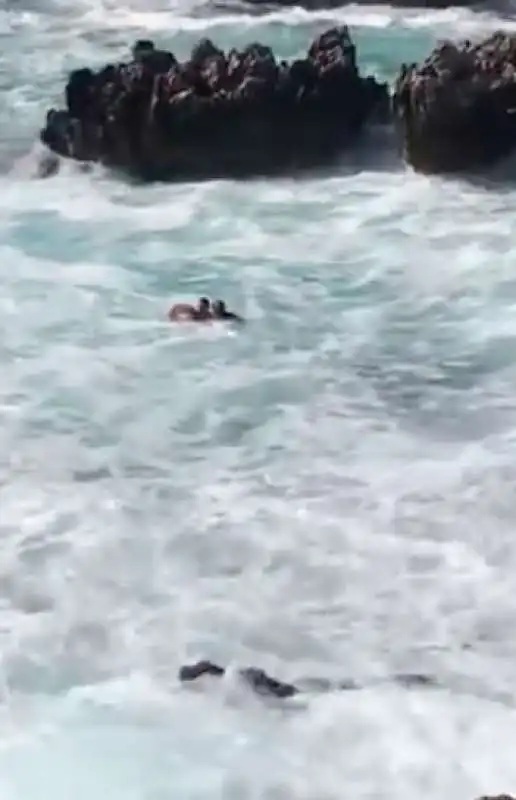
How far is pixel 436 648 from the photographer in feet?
19.4

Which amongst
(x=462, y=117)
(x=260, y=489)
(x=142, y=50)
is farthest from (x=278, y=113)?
(x=260, y=489)

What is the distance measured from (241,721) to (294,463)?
91.6 inches

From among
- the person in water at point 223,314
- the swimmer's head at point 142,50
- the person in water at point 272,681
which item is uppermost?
the swimmer's head at point 142,50

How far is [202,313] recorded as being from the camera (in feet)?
32.1

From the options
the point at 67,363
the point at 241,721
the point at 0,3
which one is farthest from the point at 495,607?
the point at 0,3

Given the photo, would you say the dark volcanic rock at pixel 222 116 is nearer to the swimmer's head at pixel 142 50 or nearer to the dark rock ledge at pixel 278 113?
the dark rock ledge at pixel 278 113

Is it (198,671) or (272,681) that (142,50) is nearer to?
(198,671)

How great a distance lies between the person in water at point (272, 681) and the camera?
5.66m

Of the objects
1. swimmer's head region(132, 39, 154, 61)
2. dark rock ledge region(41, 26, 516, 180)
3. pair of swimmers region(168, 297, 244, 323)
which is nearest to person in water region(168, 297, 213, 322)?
pair of swimmers region(168, 297, 244, 323)

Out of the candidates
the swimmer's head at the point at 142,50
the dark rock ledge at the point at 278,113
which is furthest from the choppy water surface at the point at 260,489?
the swimmer's head at the point at 142,50

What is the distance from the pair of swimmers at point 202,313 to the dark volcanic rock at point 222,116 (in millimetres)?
3850

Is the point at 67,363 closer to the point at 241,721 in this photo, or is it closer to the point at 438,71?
the point at 241,721

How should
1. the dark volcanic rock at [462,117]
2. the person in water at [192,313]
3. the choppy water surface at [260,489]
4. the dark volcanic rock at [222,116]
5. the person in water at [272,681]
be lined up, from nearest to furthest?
1. the choppy water surface at [260,489]
2. the person in water at [272,681]
3. the person in water at [192,313]
4. the dark volcanic rock at [462,117]
5. the dark volcanic rock at [222,116]

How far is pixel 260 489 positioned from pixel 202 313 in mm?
2589
